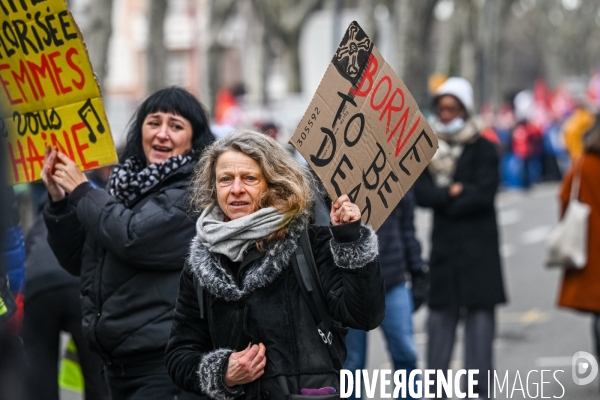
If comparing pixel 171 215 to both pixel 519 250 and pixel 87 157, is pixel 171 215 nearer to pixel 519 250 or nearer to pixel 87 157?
pixel 87 157

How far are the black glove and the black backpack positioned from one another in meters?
3.25

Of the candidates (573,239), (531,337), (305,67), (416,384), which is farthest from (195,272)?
(305,67)

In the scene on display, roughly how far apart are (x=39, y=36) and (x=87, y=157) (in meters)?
0.49

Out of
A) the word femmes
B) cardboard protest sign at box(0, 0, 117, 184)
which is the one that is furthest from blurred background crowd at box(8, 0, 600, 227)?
the word femmes

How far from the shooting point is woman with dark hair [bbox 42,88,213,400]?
15.1ft

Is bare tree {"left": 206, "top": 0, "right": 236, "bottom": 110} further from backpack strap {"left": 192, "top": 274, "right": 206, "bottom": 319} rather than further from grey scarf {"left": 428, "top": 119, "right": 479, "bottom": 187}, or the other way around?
backpack strap {"left": 192, "top": 274, "right": 206, "bottom": 319}

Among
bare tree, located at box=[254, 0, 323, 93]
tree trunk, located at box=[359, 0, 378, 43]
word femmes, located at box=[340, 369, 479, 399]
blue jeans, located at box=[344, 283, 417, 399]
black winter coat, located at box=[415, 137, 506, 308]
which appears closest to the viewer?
word femmes, located at box=[340, 369, 479, 399]

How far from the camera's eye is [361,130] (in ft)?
13.3

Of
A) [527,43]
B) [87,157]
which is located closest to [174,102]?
[87,157]

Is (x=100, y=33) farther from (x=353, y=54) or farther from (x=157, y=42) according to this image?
(x=353, y=54)

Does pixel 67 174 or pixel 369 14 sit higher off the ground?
pixel 369 14

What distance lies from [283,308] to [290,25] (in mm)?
33603

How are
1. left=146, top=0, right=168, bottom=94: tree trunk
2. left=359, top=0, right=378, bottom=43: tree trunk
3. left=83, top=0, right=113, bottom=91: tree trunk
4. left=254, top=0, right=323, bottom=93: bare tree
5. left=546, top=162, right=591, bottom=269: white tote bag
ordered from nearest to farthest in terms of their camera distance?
left=546, top=162, right=591, bottom=269: white tote bag
left=83, top=0, right=113, bottom=91: tree trunk
left=146, top=0, right=168, bottom=94: tree trunk
left=359, top=0, right=378, bottom=43: tree trunk
left=254, top=0, right=323, bottom=93: bare tree

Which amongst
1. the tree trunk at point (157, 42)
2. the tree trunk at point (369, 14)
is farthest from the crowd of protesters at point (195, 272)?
the tree trunk at point (369, 14)
